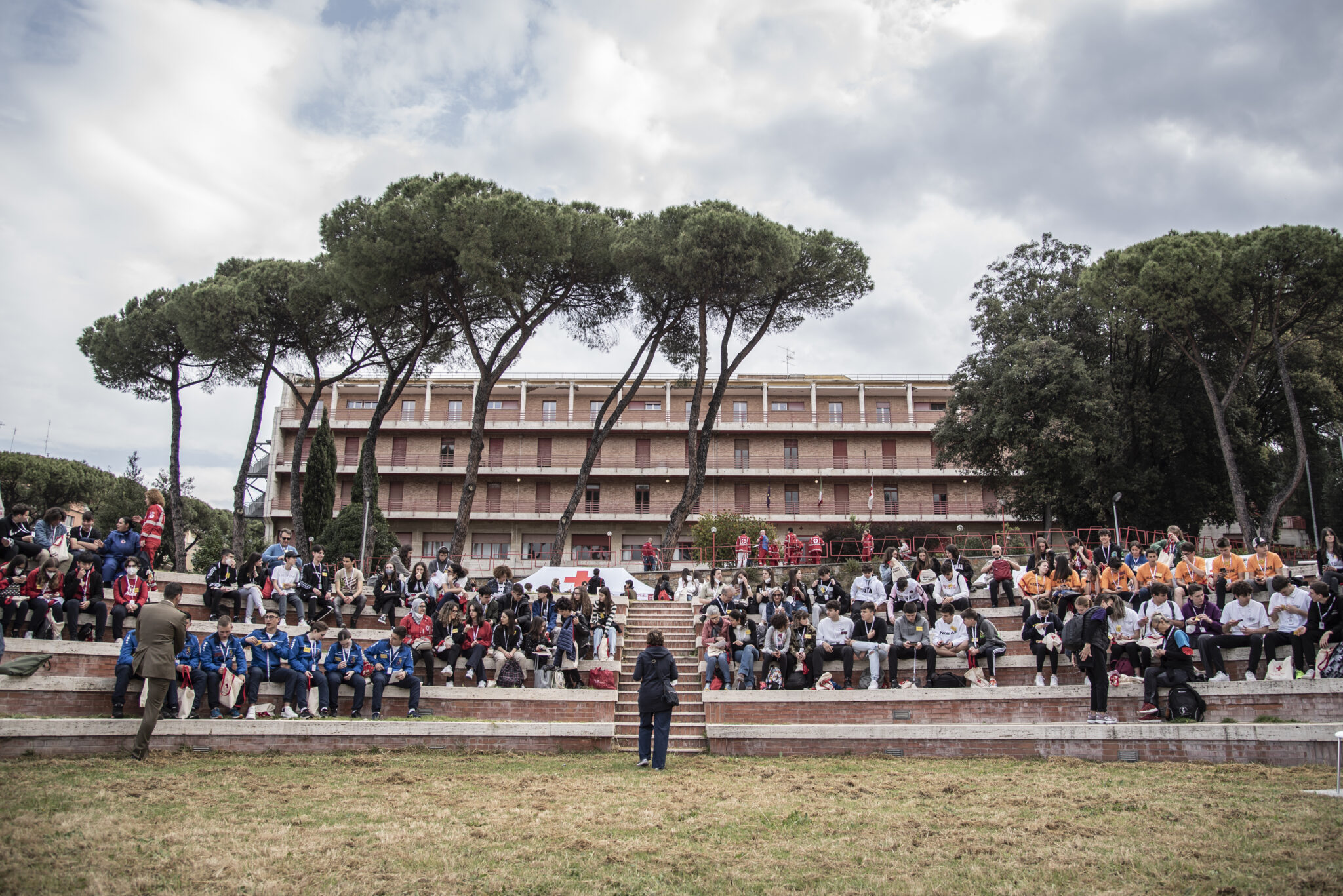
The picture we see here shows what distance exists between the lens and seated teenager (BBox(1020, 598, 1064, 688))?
11.8 m

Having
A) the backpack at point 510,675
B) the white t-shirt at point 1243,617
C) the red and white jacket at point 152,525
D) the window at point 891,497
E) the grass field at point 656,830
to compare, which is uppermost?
the window at point 891,497

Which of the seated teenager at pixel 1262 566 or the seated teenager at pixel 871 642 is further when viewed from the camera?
the seated teenager at pixel 1262 566

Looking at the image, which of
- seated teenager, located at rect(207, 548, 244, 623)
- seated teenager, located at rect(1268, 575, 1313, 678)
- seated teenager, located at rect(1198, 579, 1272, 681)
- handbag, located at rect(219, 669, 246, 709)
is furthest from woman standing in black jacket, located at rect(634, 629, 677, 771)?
seated teenager, located at rect(207, 548, 244, 623)

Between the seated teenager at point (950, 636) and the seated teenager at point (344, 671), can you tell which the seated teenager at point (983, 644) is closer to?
the seated teenager at point (950, 636)

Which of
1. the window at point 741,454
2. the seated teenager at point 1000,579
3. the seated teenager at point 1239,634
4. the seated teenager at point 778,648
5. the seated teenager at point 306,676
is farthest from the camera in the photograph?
the window at point 741,454

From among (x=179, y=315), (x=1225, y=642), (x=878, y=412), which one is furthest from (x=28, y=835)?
(x=878, y=412)

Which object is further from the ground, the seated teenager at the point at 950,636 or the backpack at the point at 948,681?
the seated teenager at the point at 950,636

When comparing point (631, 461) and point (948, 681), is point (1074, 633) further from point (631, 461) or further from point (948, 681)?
point (631, 461)

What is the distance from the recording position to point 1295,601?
10.9m

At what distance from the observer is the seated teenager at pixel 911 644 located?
12.3 m

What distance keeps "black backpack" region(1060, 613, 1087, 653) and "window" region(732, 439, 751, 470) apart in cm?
3554

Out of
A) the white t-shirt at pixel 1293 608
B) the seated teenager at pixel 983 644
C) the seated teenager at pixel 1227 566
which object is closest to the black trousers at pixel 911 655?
the seated teenager at pixel 983 644

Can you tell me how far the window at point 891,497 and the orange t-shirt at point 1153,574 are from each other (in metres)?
32.9

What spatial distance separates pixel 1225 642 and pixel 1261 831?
19.0ft
